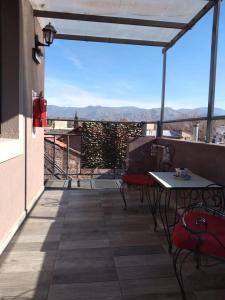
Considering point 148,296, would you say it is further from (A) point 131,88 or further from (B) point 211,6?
(A) point 131,88

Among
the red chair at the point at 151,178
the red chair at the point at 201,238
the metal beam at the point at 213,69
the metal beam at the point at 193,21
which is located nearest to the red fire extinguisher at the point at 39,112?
the red chair at the point at 151,178

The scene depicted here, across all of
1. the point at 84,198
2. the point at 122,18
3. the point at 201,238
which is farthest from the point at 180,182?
the point at 122,18

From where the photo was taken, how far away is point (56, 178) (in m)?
5.57

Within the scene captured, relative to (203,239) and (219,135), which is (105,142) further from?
(203,239)

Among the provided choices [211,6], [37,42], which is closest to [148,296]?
[211,6]

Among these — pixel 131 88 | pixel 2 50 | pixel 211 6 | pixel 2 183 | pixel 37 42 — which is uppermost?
pixel 131 88

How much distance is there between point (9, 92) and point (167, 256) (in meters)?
2.28

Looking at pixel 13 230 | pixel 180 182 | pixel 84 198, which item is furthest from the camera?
pixel 84 198

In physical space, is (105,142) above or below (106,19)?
below

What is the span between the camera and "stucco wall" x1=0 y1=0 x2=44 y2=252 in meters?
2.54

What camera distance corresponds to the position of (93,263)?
2.22 metres

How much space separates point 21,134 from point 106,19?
1.99m

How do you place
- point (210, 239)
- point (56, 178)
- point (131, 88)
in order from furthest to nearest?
point (131, 88), point (56, 178), point (210, 239)

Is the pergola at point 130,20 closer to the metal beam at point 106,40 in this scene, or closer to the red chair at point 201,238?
the metal beam at point 106,40
